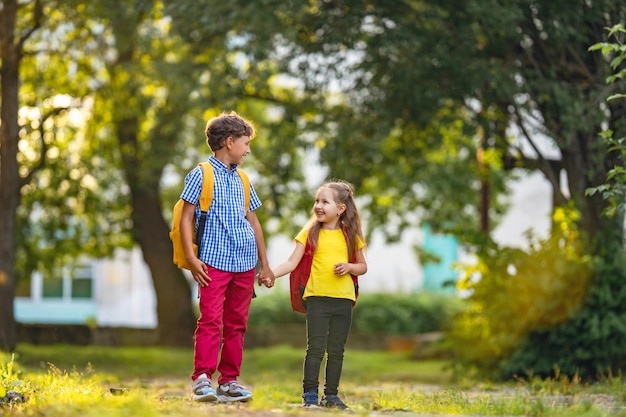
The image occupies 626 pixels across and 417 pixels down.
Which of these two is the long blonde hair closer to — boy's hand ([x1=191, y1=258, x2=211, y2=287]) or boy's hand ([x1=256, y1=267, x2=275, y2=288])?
boy's hand ([x1=256, y1=267, x2=275, y2=288])

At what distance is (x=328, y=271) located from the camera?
25.7ft

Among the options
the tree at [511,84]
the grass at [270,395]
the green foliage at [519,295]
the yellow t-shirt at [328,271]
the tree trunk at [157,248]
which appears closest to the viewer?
the grass at [270,395]

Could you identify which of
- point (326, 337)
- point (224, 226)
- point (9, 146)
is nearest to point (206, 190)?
point (224, 226)

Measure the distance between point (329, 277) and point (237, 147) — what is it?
1.08 metres

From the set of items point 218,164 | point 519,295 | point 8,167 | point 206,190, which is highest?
point 8,167

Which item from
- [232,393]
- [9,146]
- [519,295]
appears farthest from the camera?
[9,146]

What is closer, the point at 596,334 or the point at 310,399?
the point at 310,399

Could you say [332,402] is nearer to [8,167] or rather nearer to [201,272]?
[201,272]

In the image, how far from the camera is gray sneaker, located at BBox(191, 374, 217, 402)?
7477mm

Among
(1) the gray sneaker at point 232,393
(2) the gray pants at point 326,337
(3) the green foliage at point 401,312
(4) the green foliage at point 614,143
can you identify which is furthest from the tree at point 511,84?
(3) the green foliage at point 401,312

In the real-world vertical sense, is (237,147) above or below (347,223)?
above

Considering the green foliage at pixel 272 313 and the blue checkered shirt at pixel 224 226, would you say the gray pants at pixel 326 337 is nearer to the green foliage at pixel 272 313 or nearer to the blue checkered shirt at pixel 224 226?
the blue checkered shirt at pixel 224 226

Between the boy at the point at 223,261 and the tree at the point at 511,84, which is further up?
the tree at the point at 511,84

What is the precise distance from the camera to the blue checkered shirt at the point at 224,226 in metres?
7.68
